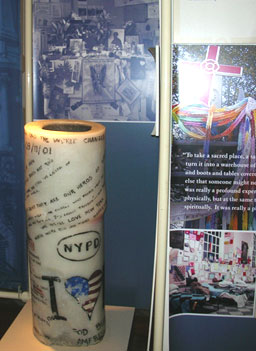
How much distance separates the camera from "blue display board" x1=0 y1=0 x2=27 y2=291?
223 centimetres

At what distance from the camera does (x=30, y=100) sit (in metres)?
2.21

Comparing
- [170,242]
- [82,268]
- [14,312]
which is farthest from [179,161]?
[14,312]

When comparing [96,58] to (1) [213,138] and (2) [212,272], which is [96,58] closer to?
(1) [213,138]

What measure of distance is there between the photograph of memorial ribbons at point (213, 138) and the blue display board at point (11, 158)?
36.4 inches

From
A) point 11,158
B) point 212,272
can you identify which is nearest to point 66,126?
point 11,158

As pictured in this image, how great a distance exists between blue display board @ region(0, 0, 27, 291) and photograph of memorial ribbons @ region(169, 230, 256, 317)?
95cm

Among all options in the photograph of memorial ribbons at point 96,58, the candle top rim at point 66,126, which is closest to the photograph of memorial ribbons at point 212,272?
the candle top rim at point 66,126

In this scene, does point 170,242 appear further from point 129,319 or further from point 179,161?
point 129,319

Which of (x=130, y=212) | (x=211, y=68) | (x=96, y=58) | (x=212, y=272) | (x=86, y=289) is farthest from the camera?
(x=130, y=212)

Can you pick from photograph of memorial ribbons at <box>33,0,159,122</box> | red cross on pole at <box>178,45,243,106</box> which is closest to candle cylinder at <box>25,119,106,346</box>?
photograph of memorial ribbons at <box>33,0,159,122</box>

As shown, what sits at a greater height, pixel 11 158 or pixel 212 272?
pixel 11 158

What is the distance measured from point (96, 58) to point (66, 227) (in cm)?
80

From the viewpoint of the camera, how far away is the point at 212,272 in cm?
180

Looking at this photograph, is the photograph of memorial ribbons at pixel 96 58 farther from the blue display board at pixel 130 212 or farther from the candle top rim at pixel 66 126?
the candle top rim at pixel 66 126
